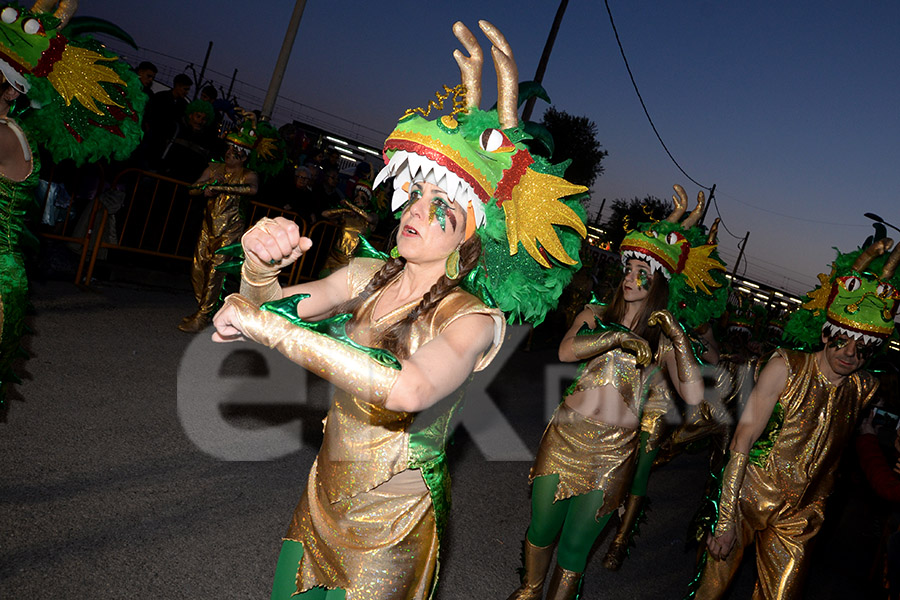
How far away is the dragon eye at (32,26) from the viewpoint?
285cm

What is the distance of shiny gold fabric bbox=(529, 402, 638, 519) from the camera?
3488 mm

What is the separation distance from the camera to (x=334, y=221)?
31.6ft

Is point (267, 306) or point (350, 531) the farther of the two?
point (350, 531)

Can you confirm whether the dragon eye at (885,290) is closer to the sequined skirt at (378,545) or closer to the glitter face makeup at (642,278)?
the glitter face makeup at (642,278)

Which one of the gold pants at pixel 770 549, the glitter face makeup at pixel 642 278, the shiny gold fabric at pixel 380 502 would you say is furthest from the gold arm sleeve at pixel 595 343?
the shiny gold fabric at pixel 380 502

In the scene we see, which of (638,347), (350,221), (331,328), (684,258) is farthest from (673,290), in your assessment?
(350,221)

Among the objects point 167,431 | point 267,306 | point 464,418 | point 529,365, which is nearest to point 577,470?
point 267,306

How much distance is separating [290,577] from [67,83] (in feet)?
8.41

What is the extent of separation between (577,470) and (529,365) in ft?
24.9

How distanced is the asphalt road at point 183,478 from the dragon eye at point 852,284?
2466 mm

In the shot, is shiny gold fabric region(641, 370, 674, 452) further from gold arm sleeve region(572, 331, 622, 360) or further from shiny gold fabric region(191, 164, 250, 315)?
shiny gold fabric region(191, 164, 250, 315)

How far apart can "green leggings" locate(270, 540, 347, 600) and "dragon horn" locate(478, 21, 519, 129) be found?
1.55m

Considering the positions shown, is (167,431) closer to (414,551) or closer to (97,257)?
(414,551)

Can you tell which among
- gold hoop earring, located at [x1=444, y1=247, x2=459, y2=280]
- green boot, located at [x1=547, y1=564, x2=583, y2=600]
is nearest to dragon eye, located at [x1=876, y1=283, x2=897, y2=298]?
green boot, located at [x1=547, y1=564, x2=583, y2=600]
